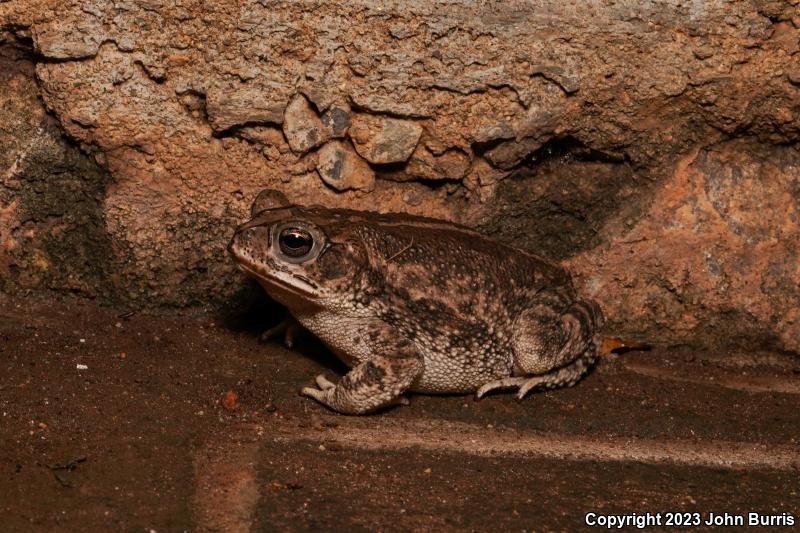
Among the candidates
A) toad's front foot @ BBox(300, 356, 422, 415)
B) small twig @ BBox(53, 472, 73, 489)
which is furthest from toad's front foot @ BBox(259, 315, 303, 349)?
small twig @ BBox(53, 472, 73, 489)

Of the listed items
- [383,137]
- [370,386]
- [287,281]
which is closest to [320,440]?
[370,386]

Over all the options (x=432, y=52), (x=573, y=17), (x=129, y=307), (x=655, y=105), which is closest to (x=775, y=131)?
(x=655, y=105)

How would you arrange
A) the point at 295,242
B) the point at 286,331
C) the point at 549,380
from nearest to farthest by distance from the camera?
the point at 295,242
the point at 549,380
the point at 286,331

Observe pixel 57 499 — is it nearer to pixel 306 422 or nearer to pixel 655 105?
pixel 306 422

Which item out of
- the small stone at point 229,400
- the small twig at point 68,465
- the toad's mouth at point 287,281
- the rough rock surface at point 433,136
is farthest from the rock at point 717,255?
the small twig at point 68,465

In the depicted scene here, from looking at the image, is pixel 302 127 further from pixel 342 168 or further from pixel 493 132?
pixel 493 132

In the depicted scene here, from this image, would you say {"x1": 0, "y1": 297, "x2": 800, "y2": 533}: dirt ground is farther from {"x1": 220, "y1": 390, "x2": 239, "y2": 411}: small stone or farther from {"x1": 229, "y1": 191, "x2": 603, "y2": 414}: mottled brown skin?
{"x1": 229, "y1": 191, "x2": 603, "y2": 414}: mottled brown skin
